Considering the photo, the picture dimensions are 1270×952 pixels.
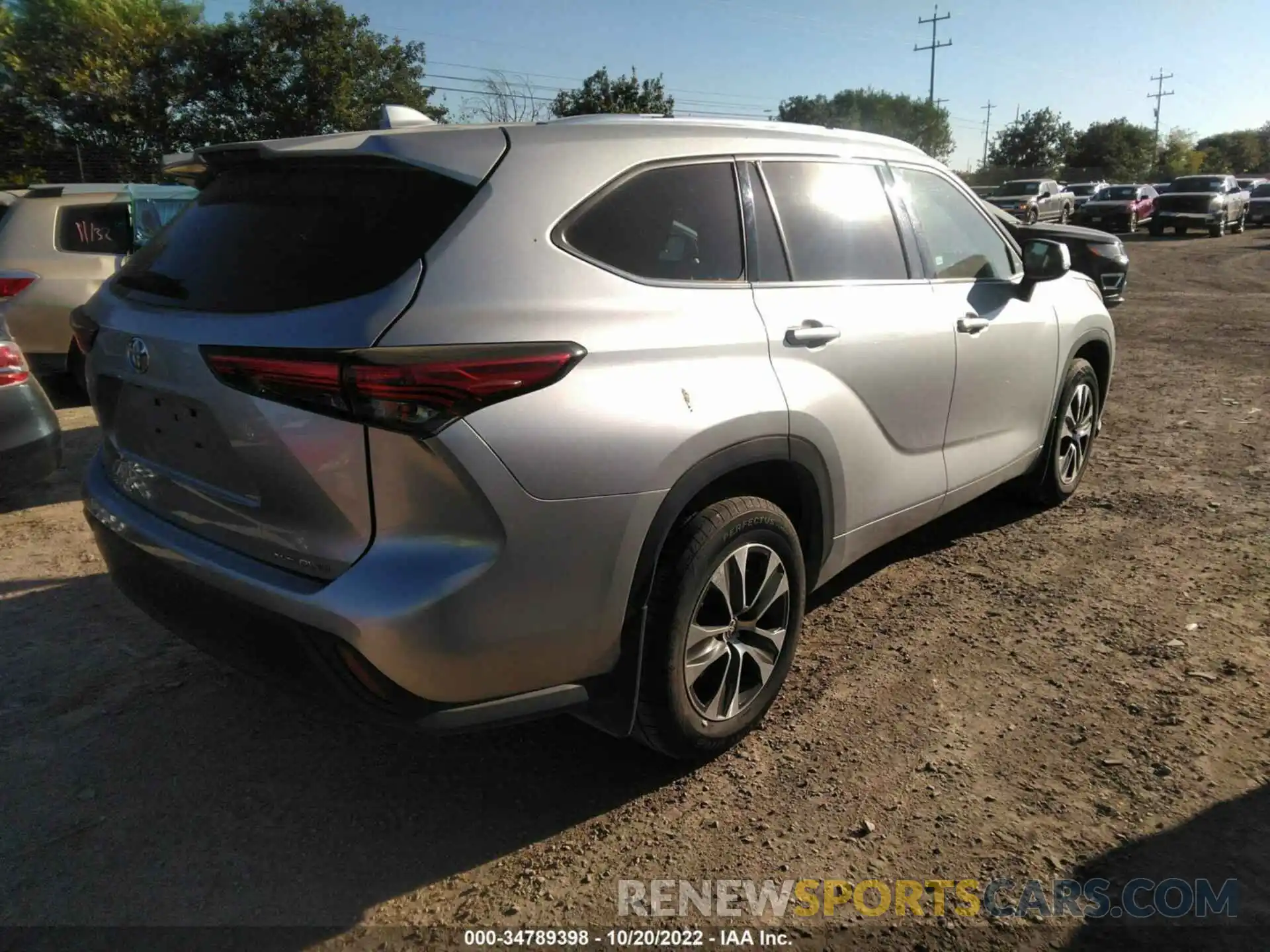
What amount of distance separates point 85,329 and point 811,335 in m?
2.21

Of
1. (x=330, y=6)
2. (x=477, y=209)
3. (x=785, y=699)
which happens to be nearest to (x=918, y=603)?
(x=785, y=699)

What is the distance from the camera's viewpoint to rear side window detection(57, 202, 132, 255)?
7.57 m

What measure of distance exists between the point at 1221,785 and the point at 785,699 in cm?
131

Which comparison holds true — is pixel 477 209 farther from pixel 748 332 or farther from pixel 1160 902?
pixel 1160 902

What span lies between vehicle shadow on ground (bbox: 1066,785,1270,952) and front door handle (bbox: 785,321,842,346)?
1651mm

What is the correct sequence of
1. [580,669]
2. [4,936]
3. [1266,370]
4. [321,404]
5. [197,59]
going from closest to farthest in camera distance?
[321,404], [4,936], [580,669], [1266,370], [197,59]

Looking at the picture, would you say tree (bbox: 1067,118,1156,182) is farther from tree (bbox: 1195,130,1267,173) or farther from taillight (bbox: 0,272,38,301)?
taillight (bbox: 0,272,38,301)

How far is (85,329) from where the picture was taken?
9.27ft

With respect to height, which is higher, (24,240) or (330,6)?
(330,6)

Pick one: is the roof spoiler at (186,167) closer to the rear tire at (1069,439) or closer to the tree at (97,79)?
the rear tire at (1069,439)

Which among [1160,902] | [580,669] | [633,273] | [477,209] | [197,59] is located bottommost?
[1160,902]

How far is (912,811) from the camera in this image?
8.83 ft

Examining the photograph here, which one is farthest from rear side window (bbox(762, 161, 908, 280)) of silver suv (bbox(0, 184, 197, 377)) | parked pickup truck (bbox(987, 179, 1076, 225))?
parked pickup truck (bbox(987, 179, 1076, 225))

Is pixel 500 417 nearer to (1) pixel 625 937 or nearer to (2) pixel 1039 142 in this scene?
(1) pixel 625 937
